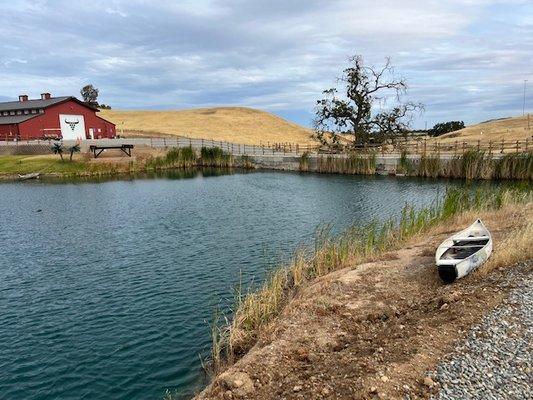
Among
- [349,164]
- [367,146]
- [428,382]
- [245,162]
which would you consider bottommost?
[428,382]

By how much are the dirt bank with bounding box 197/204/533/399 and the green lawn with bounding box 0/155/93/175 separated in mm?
48376

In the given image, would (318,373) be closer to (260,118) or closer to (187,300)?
(187,300)

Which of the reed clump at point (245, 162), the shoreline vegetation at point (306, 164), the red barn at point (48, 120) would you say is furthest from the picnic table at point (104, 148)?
the reed clump at point (245, 162)

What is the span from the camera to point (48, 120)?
6731cm

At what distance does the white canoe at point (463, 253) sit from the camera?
11.0 m

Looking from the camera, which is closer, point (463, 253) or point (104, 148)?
point (463, 253)

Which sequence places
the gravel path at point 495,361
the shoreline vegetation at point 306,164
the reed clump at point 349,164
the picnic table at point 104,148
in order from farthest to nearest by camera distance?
1. the picnic table at point 104,148
2. the reed clump at point 349,164
3. the shoreline vegetation at point 306,164
4. the gravel path at point 495,361

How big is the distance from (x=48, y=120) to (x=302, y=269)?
65396 mm

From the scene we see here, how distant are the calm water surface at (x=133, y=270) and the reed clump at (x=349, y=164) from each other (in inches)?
319

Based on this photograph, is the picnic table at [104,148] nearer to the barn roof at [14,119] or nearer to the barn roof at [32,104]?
the barn roof at [32,104]

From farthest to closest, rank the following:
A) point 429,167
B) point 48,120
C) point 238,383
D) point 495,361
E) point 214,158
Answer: point 48,120
point 214,158
point 429,167
point 238,383
point 495,361

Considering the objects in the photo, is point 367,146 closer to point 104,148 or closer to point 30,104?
point 104,148

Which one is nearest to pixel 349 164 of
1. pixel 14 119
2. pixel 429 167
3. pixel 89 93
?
pixel 429 167

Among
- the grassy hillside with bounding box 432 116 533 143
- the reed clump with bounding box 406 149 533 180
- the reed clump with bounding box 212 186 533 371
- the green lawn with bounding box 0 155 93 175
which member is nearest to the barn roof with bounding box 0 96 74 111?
the green lawn with bounding box 0 155 93 175
